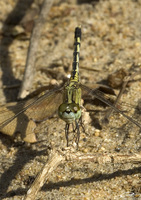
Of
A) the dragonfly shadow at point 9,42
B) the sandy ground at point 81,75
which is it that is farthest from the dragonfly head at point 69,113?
the dragonfly shadow at point 9,42

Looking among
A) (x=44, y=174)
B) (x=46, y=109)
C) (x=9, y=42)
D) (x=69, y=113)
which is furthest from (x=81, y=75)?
(x=44, y=174)

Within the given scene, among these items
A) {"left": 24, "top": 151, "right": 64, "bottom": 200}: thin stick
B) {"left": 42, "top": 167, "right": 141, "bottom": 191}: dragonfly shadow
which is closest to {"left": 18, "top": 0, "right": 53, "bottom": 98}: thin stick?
{"left": 42, "top": 167, "right": 141, "bottom": 191}: dragonfly shadow

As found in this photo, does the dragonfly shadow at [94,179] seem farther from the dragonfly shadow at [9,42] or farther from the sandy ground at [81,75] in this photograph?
the dragonfly shadow at [9,42]

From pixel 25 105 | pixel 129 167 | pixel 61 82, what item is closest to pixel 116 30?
pixel 61 82

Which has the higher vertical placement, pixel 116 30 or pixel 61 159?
pixel 116 30

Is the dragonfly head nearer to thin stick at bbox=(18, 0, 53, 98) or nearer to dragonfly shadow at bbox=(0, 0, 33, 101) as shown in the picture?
thin stick at bbox=(18, 0, 53, 98)

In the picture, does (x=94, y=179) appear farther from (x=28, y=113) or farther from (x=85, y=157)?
(x=28, y=113)

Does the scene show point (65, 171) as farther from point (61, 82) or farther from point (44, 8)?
point (44, 8)
